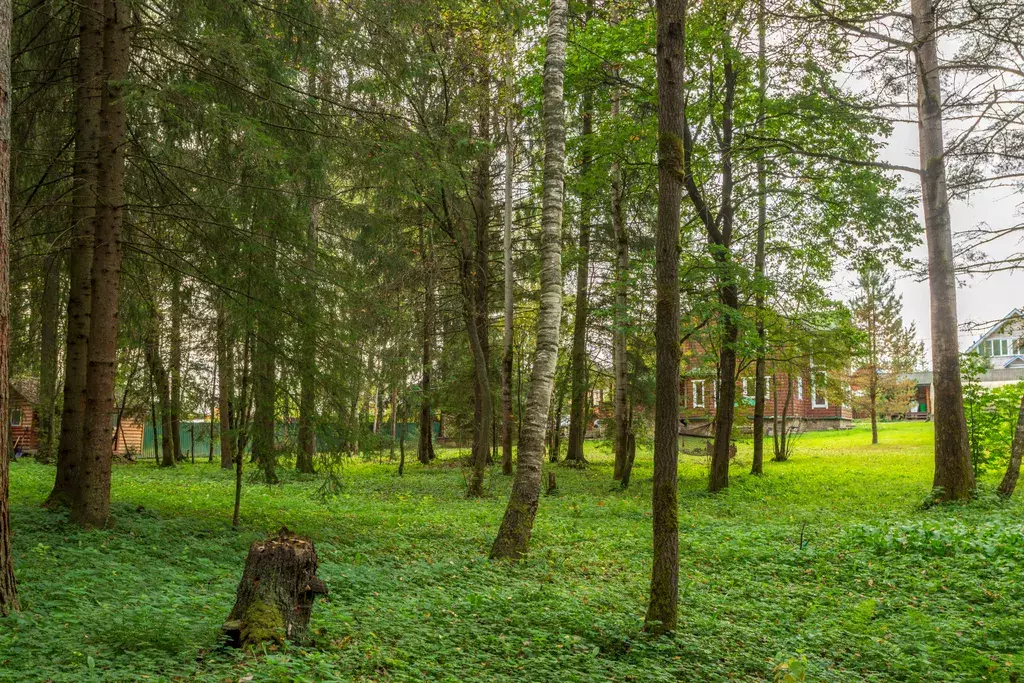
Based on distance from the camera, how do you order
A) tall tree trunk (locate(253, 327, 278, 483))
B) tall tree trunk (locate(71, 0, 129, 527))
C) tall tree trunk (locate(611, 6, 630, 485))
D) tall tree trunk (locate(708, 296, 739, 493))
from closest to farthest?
tall tree trunk (locate(71, 0, 129, 527)) → tall tree trunk (locate(253, 327, 278, 483)) → tall tree trunk (locate(611, 6, 630, 485)) → tall tree trunk (locate(708, 296, 739, 493))

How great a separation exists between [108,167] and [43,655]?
19.7 ft

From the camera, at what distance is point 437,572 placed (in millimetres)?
7625

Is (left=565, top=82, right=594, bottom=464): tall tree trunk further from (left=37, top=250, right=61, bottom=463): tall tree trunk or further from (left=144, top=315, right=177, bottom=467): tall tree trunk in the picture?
(left=37, top=250, right=61, bottom=463): tall tree trunk

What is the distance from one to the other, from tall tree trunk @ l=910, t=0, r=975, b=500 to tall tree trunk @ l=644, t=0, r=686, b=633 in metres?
9.11

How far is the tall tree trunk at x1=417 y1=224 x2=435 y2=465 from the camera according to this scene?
16.8 meters

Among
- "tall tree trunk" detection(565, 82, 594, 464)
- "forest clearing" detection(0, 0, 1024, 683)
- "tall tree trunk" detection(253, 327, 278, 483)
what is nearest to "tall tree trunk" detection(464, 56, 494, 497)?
"forest clearing" detection(0, 0, 1024, 683)

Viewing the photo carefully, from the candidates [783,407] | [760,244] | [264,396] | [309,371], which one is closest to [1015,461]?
[760,244]

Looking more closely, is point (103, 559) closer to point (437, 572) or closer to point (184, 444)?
point (437, 572)

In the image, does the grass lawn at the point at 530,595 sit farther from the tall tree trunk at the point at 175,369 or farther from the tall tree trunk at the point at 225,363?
the tall tree trunk at the point at 175,369

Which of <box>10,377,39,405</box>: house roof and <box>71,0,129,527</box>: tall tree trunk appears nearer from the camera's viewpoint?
<box>71,0,129,527</box>: tall tree trunk

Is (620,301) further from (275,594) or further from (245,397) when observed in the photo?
(275,594)

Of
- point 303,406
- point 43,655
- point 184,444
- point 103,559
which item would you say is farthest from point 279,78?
point 184,444

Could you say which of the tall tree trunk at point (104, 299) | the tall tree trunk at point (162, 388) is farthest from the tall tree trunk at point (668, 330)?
the tall tree trunk at point (162, 388)

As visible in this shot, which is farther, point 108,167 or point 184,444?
point 184,444
